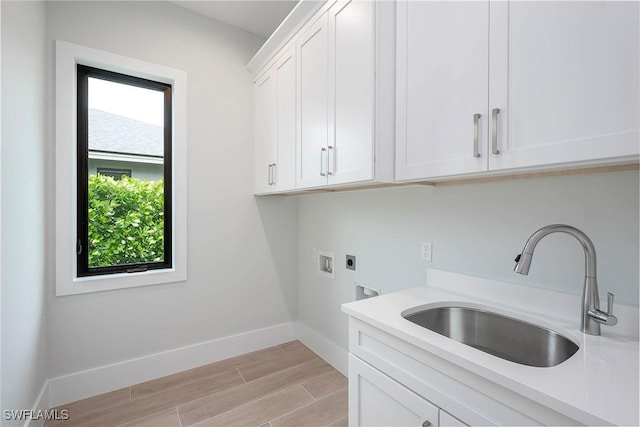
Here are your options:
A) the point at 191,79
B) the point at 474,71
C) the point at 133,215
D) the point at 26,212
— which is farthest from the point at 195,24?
the point at 474,71

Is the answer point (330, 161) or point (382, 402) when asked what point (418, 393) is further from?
point (330, 161)

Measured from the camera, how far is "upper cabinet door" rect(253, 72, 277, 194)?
7.44ft

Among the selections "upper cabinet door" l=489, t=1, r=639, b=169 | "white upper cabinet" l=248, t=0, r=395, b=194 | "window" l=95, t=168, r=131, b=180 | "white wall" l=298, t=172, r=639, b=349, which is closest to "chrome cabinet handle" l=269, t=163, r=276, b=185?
"white upper cabinet" l=248, t=0, r=395, b=194

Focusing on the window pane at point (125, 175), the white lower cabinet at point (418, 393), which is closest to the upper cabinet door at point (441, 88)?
the white lower cabinet at point (418, 393)

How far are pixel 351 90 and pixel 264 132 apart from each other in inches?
43.6

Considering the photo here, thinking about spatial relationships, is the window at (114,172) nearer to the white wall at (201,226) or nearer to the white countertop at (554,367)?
the white wall at (201,226)

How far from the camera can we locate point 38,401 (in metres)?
1.66

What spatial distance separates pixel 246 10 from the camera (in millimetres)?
2299

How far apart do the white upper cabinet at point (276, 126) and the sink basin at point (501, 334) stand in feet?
3.89

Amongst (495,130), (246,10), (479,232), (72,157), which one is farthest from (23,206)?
(479,232)

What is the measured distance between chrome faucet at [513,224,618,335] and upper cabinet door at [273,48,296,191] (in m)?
1.37

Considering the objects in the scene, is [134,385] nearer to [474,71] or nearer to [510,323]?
[510,323]

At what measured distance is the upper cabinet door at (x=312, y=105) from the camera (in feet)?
5.54

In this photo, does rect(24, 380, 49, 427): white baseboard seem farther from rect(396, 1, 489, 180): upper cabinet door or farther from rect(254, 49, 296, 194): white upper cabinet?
rect(396, 1, 489, 180): upper cabinet door
